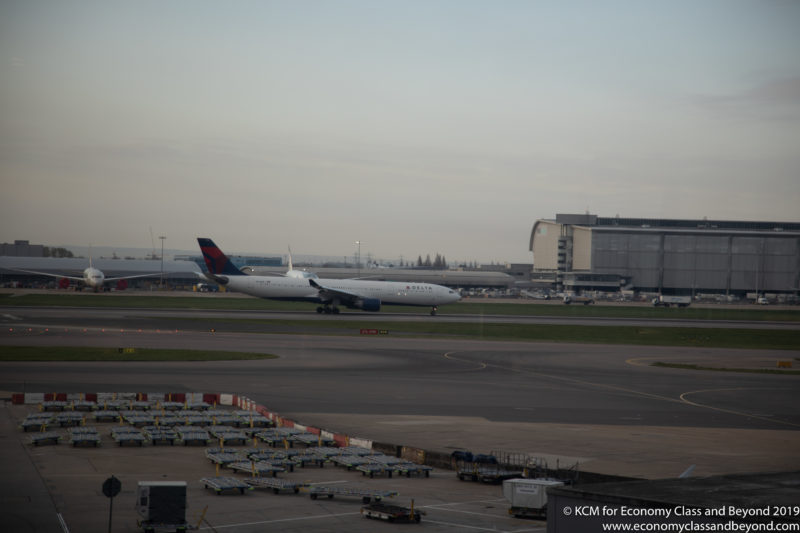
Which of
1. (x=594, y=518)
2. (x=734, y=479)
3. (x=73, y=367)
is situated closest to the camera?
(x=594, y=518)

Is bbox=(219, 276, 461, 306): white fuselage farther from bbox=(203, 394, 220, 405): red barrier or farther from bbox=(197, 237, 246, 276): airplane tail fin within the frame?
bbox=(203, 394, 220, 405): red barrier

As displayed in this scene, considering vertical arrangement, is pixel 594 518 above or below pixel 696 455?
above

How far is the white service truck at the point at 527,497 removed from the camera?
20438 millimetres

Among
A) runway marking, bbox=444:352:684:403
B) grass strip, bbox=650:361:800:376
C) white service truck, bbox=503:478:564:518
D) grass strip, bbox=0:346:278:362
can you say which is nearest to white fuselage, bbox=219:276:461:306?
grass strip, bbox=0:346:278:362

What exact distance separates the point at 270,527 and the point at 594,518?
797cm

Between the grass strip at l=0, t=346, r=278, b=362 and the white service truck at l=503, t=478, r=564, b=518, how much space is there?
121ft

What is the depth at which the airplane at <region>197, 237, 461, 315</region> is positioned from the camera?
10119cm

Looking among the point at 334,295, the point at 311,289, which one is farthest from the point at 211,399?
the point at 311,289

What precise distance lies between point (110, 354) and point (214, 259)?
50.1 m

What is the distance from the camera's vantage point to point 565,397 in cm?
4169

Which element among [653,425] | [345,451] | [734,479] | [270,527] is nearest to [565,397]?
[653,425]

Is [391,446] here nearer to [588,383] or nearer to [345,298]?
[588,383]

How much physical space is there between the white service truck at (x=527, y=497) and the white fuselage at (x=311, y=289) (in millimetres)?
81344

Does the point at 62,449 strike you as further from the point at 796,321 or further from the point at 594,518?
the point at 796,321
